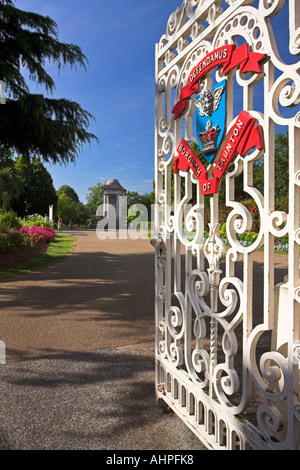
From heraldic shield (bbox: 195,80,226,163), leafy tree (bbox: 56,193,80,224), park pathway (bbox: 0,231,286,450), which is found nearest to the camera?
heraldic shield (bbox: 195,80,226,163)

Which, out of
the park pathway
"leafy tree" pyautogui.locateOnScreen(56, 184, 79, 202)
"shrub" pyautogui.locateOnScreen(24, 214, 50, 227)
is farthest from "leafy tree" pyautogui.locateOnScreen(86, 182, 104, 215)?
the park pathway

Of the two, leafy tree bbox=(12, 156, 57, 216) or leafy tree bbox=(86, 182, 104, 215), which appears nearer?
leafy tree bbox=(12, 156, 57, 216)

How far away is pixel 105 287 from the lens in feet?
24.7

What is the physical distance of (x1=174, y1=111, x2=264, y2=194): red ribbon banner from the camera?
173 centimetres

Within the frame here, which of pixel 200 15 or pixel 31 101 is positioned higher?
pixel 31 101

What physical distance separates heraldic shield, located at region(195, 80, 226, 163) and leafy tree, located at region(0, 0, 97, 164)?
8460mm

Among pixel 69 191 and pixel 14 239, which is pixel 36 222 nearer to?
pixel 14 239

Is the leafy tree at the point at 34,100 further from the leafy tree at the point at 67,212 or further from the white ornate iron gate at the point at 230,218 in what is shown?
the leafy tree at the point at 67,212

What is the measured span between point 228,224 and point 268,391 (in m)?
0.90

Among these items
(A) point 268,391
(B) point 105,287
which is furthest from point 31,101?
(A) point 268,391

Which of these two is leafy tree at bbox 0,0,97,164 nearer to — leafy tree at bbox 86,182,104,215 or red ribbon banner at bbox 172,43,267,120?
red ribbon banner at bbox 172,43,267,120

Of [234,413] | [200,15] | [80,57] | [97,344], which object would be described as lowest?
[97,344]

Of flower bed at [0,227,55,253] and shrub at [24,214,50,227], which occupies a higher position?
shrub at [24,214,50,227]
